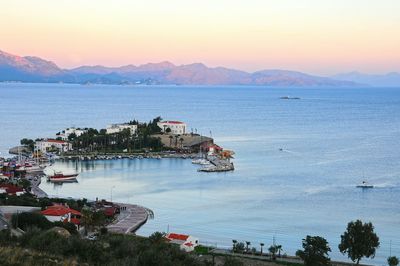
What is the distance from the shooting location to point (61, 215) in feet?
64.8

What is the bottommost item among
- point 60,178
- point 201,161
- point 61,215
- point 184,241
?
point 184,241

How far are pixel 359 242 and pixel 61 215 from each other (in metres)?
9.75

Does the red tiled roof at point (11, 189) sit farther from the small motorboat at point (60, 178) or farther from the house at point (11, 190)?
the small motorboat at point (60, 178)

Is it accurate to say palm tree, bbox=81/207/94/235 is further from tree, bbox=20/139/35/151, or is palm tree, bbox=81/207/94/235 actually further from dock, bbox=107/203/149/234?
tree, bbox=20/139/35/151

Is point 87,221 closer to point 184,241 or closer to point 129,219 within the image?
point 129,219

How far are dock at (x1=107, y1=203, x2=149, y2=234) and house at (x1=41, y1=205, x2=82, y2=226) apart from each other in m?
1.21

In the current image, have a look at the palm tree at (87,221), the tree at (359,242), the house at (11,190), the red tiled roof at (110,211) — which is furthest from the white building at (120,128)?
the tree at (359,242)

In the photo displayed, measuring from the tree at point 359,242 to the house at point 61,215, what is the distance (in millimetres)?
8951

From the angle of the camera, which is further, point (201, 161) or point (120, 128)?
point (120, 128)

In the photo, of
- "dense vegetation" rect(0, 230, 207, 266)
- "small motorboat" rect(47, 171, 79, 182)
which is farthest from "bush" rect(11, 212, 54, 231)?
"small motorboat" rect(47, 171, 79, 182)

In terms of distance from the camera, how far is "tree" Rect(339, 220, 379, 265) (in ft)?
55.8

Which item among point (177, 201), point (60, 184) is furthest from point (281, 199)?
point (60, 184)

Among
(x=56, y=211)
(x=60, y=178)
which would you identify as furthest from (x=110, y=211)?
(x=60, y=178)

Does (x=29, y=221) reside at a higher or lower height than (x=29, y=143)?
lower
